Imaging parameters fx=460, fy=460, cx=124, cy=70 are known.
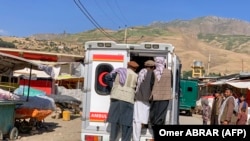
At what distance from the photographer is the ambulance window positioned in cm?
973

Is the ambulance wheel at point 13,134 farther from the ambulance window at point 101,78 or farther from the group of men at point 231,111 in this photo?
the group of men at point 231,111

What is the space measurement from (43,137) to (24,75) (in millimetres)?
9882

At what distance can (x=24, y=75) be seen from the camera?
23781mm

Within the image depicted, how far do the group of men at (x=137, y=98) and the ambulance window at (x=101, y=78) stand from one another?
561 millimetres

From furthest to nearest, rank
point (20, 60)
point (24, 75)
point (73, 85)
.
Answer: point (73, 85), point (24, 75), point (20, 60)

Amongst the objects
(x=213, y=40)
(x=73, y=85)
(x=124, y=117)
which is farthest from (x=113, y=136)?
(x=213, y=40)

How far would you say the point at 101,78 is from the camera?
385 inches

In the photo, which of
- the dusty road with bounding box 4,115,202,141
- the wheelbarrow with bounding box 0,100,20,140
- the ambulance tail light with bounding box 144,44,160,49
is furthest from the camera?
the dusty road with bounding box 4,115,202,141

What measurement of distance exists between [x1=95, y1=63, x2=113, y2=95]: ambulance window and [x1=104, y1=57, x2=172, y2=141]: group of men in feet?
1.84

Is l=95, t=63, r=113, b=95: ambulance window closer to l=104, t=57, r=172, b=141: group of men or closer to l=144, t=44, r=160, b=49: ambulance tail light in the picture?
l=104, t=57, r=172, b=141: group of men

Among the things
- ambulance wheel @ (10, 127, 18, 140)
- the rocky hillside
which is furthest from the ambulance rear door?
the rocky hillside

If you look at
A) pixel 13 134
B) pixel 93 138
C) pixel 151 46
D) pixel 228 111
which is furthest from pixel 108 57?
pixel 13 134

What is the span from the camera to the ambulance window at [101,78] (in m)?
9.73

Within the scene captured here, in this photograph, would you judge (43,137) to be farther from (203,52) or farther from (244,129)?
(203,52)
